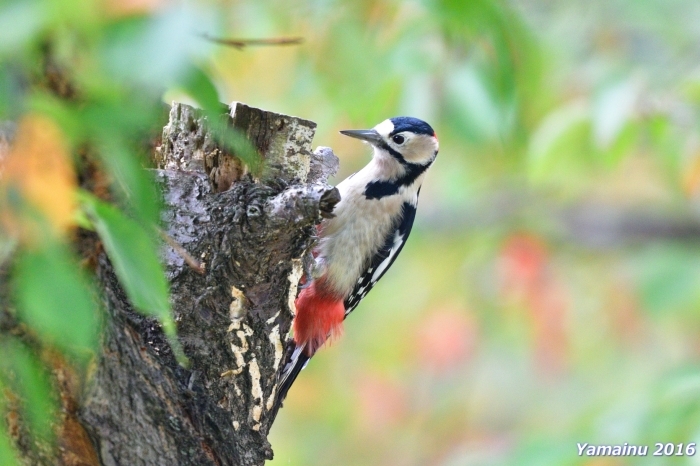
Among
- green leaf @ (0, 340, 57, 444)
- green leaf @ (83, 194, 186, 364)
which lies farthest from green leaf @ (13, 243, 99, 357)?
green leaf @ (0, 340, 57, 444)

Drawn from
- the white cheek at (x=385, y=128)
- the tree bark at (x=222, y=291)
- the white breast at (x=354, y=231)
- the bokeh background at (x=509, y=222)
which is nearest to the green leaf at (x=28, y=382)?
the tree bark at (x=222, y=291)

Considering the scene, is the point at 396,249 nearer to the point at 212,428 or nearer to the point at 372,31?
the point at 372,31

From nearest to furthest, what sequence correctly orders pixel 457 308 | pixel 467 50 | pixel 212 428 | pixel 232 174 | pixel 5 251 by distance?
pixel 5 251 < pixel 212 428 < pixel 232 174 < pixel 467 50 < pixel 457 308

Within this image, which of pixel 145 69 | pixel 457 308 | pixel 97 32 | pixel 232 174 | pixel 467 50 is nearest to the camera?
pixel 145 69

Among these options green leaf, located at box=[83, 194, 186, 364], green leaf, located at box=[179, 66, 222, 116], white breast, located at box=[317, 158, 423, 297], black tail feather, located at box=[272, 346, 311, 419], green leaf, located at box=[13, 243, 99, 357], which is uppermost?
white breast, located at box=[317, 158, 423, 297]

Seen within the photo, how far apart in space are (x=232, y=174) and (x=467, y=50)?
5.64ft

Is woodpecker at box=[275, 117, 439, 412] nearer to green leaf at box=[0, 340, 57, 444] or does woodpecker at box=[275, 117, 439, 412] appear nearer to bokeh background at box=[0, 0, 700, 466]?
bokeh background at box=[0, 0, 700, 466]

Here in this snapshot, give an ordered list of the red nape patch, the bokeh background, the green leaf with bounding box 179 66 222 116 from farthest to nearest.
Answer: the bokeh background
the red nape patch
the green leaf with bounding box 179 66 222 116

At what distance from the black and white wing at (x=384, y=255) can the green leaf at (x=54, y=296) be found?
250 centimetres

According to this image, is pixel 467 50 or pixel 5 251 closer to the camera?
pixel 5 251

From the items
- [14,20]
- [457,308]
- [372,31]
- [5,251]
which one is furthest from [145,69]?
[457,308]

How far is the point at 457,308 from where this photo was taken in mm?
7555

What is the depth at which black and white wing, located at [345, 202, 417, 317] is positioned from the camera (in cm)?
365

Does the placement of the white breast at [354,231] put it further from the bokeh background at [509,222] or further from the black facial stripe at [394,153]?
the bokeh background at [509,222]
